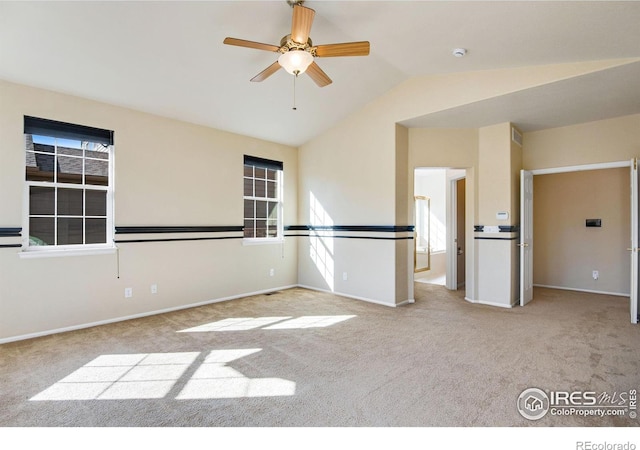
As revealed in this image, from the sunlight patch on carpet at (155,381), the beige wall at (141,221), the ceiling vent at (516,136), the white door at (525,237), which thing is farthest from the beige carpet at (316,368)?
the ceiling vent at (516,136)

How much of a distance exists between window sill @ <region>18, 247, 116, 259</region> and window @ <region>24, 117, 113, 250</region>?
7 centimetres

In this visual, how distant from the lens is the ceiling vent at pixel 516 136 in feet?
15.4

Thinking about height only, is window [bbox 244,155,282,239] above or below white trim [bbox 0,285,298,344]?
above

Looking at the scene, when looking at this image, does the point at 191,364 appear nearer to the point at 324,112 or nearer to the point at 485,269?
the point at 324,112

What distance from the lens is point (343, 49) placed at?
2646 millimetres

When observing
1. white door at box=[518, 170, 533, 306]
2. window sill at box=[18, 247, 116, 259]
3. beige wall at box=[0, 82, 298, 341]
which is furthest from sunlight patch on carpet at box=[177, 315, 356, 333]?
white door at box=[518, 170, 533, 306]

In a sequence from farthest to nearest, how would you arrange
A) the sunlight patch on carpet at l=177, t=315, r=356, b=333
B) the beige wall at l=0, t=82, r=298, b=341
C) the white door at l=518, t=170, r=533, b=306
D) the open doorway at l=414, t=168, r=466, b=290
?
the open doorway at l=414, t=168, r=466, b=290 < the white door at l=518, t=170, r=533, b=306 < the sunlight patch on carpet at l=177, t=315, r=356, b=333 < the beige wall at l=0, t=82, r=298, b=341

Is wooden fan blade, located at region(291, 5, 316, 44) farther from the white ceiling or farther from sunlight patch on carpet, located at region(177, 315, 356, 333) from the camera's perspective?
sunlight patch on carpet, located at region(177, 315, 356, 333)

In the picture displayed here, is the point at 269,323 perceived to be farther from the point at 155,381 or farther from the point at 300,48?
the point at 300,48

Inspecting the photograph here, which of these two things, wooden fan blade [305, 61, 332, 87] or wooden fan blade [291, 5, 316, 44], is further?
wooden fan blade [305, 61, 332, 87]

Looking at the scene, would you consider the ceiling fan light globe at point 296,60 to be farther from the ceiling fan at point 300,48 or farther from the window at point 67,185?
the window at point 67,185

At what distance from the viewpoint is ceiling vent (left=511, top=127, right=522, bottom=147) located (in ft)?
15.4

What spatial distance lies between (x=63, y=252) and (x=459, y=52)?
468 centimetres

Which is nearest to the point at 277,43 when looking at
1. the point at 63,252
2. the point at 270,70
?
the point at 270,70
